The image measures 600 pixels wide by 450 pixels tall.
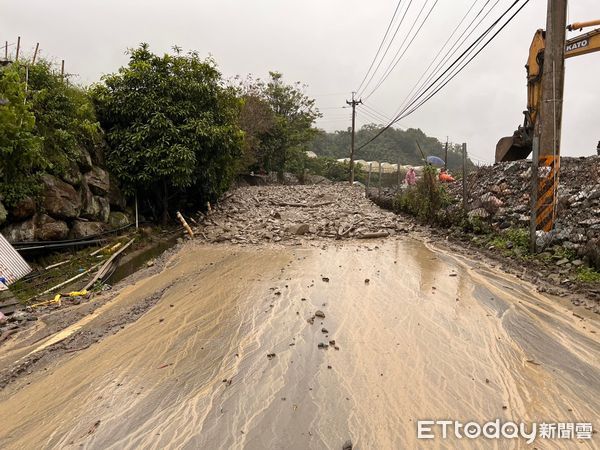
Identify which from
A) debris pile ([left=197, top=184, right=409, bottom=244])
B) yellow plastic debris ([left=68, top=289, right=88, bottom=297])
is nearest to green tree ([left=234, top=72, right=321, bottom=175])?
debris pile ([left=197, top=184, right=409, bottom=244])

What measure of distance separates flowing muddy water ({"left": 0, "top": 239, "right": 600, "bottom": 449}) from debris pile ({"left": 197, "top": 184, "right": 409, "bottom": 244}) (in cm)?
530

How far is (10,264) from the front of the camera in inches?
292

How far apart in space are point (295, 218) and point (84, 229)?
739 centimetres

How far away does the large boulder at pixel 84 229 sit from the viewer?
979 cm

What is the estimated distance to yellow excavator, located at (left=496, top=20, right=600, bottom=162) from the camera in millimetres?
8875

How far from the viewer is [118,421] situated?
11.2 ft

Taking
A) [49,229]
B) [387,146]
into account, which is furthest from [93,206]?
[387,146]

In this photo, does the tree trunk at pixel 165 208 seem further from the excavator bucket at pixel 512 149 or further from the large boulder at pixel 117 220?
the excavator bucket at pixel 512 149

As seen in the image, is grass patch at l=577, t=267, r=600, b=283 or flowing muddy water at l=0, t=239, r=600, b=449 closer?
flowing muddy water at l=0, t=239, r=600, b=449

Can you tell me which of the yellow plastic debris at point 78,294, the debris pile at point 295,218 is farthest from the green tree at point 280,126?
the yellow plastic debris at point 78,294

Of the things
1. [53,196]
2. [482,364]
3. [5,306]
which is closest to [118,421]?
[482,364]

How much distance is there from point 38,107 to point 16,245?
3749 mm

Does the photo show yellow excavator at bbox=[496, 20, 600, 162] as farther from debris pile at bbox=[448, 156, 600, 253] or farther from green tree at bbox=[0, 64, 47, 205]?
green tree at bbox=[0, 64, 47, 205]

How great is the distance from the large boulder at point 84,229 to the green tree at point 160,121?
7.56ft
